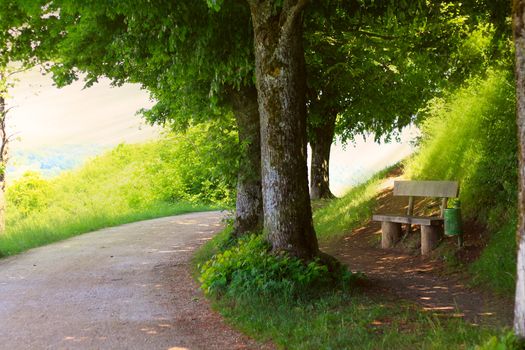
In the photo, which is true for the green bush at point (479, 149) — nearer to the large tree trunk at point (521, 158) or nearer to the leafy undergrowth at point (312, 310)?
the leafy undergrowth at point (312, 310)

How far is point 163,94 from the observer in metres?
14.6

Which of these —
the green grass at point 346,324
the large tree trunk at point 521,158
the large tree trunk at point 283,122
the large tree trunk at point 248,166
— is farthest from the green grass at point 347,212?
the large tree trunk at point 521,158

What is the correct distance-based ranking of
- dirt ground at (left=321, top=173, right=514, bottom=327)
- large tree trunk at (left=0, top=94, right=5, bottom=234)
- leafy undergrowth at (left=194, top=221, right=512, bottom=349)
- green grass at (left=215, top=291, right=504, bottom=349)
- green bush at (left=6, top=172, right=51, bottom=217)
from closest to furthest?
green grass at (left=215, top=291, right=504, bottom=349) < leafy undergrowth at (left=194, top=221, right=512, bottom=349) < dirt ground at (left=321, top=173, right=514, bottom=327) < large tree trunk at (left=0, top=94, right=5, bottom=234) < green bush at (left=6, top=172, right=51, bottom=217)

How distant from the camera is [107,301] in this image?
948 centimetres

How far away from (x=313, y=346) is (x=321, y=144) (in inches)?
664

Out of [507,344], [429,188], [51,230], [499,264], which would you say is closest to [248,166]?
[429,188]

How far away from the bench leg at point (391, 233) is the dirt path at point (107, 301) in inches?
167

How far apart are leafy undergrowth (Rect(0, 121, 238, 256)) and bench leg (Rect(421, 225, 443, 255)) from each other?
11.3m

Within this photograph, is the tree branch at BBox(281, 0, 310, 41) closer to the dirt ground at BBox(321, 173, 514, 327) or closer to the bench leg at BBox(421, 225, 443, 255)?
the dirt ground at BBox(321, 173, 514, 327)

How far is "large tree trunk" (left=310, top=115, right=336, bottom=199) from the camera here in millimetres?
22641

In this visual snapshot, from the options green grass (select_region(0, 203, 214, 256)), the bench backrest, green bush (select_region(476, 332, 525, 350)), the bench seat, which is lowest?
green bush (select_region(476, 332, 525, 350))

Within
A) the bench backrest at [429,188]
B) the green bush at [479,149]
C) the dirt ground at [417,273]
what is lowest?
the dirt ground at [417,273]

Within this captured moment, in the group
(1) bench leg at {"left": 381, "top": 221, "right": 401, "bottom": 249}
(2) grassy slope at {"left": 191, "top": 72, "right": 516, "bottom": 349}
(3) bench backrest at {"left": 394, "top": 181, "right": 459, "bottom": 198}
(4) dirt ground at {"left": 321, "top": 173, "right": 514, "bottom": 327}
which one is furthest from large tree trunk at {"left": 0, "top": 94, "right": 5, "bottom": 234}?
(3) bench backrest at {"left": 394, "top": 181, "right": 459, "bottom": 198}

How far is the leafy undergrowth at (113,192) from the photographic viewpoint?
2320cm
